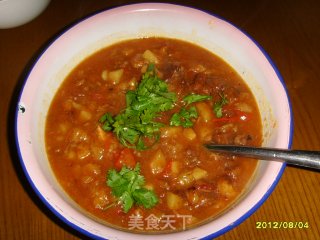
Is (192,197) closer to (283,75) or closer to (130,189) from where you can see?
(130,189)

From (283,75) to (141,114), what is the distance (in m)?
1.40

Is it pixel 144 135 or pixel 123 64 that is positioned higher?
pixel 123 64

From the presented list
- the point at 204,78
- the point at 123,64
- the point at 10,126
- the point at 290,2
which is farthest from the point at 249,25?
the point at 10,126

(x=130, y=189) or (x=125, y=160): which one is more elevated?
→ (x=125, y=160)

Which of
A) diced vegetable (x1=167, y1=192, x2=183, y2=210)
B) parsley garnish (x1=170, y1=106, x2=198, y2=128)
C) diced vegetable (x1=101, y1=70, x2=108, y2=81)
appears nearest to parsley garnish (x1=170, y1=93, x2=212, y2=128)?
parsley garnish (x1=170, y1=106, x2=198, y2=128)

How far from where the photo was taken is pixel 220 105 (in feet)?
8.91

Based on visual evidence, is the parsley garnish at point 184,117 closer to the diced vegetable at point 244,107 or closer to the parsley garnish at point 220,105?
the parsley garnish at point 220,105

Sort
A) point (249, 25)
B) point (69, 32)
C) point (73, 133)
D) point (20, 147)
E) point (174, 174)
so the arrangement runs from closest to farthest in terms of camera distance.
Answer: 1. point (20, 147)
2. point (174, 174)
3. point (73, 133)
4. point (69, 32)
5. point (249, 25)

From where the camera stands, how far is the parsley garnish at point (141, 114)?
2488mm

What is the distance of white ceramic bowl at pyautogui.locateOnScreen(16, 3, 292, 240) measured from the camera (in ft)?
6.55

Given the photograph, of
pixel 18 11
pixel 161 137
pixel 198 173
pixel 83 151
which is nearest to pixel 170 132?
pixel 161 137

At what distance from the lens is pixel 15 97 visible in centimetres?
309

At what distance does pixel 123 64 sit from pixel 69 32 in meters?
Result: 0.48

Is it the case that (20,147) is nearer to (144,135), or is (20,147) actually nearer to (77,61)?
(144,135)
